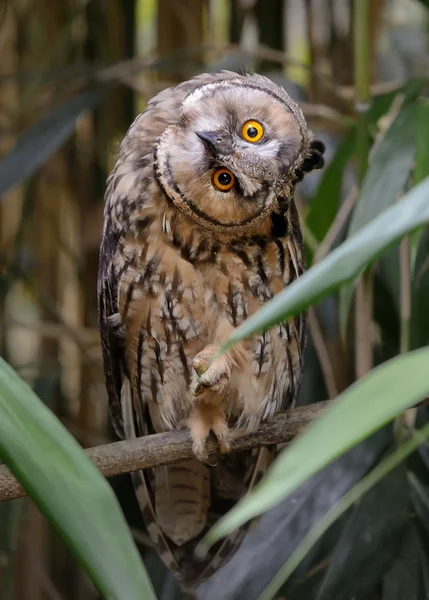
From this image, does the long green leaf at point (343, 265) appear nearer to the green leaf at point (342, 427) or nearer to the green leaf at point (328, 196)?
the green leaf at point (342, 427)

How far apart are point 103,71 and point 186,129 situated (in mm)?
721

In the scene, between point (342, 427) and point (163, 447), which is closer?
point (342, 427)

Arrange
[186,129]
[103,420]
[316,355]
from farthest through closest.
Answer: [103,420] → [316,355] → [186,129]

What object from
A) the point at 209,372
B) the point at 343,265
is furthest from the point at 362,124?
the point at 343,265

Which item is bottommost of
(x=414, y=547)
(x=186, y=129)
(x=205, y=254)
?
(x=414, y=547)

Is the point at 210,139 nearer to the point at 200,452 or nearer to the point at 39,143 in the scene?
the point at 200,452

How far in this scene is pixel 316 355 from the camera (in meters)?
1.67

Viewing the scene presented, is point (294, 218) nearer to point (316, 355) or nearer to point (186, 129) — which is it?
point (186, 129)

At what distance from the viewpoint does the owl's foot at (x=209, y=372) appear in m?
1.20

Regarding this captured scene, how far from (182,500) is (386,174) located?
26.7 inches

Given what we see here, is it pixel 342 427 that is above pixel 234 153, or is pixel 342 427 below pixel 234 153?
below

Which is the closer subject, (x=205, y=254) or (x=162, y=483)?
(x=205, y=254)

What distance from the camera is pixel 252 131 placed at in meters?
1.14

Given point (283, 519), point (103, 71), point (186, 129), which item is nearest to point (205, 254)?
point (186, 129)
